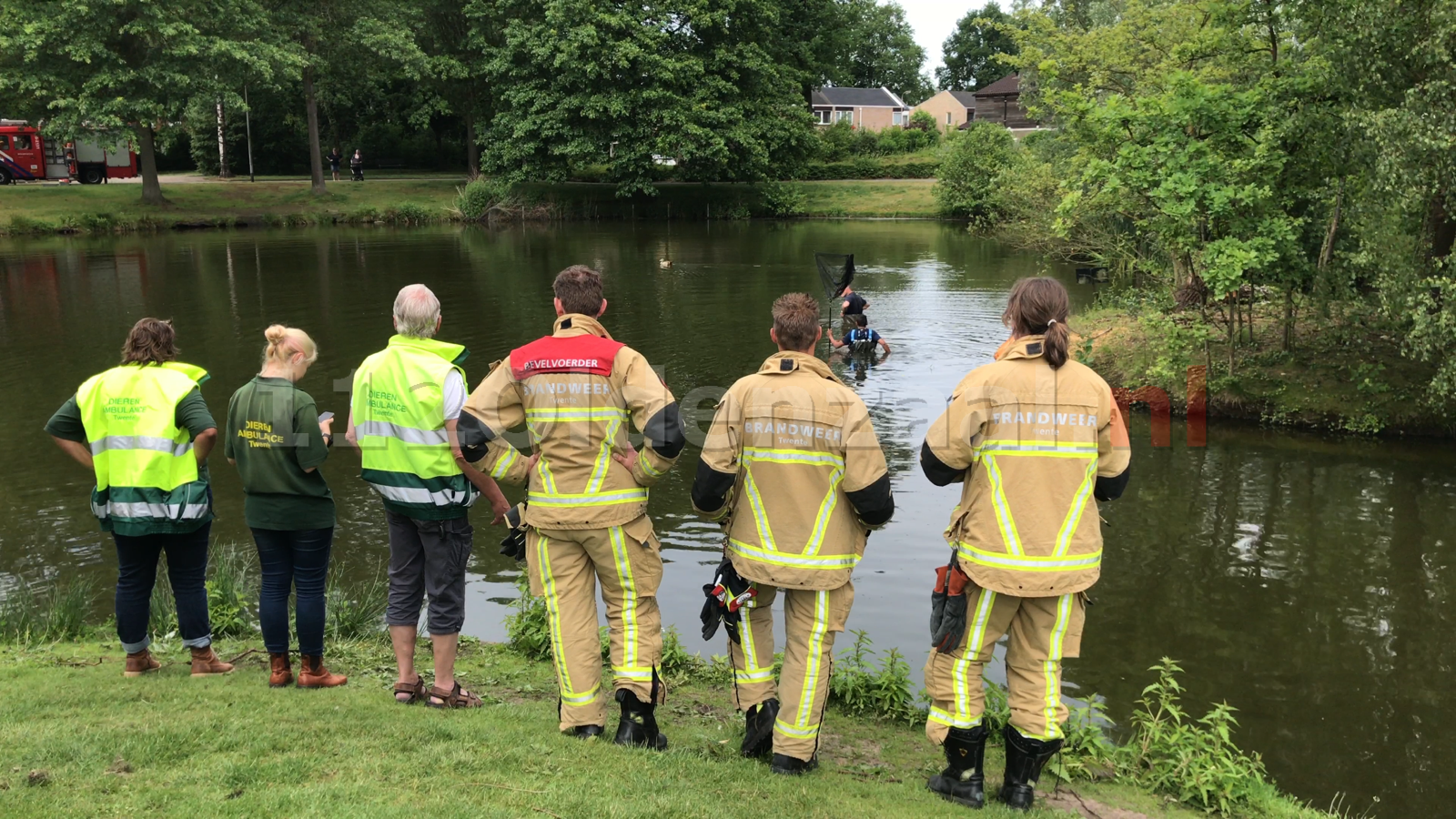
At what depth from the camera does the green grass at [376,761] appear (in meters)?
4.04

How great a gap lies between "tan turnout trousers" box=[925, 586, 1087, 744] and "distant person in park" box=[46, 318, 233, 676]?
3.70 m

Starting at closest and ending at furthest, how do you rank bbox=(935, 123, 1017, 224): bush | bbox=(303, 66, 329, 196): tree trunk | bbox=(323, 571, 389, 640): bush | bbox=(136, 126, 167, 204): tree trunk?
bbox=(323, 571, 389, 640): bush
bbox=(136, 126, 167, 204): tree trunk
bbox=(303, 66, 329, 196): tree trunk
bbox=(935, 123, 1017, 224): bush

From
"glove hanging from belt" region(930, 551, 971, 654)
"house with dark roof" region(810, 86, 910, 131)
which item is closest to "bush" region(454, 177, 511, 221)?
"glove hanging from belt" region(930, 551, 971, 654)

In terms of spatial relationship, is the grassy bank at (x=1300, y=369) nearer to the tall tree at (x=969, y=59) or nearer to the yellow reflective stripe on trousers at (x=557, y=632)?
the yellow reflective stripe on trousers at (x=557, y=632)

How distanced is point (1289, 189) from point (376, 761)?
42.9ft

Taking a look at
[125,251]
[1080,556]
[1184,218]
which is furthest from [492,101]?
[1080,556]

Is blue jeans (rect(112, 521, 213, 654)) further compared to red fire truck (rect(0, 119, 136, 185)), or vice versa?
red fire truck (rect(0, 119, 136, 185))

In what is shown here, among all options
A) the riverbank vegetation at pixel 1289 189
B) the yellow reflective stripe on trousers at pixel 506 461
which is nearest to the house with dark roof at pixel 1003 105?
the riverbank vegetation at pixel 1289 189

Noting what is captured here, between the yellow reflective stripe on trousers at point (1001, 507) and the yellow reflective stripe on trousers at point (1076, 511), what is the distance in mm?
178

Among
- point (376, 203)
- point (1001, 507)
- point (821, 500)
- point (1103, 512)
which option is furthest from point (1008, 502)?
point (376, 203)

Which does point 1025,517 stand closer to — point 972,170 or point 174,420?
point 174,420

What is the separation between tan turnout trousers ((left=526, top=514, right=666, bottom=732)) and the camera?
5.07m

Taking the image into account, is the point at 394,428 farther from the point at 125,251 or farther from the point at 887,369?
the point at 125,251

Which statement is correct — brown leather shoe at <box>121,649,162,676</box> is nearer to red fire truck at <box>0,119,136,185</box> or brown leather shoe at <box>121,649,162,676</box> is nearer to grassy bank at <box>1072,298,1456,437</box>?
grassy bank at <box>1072,298,1456,437</box>
